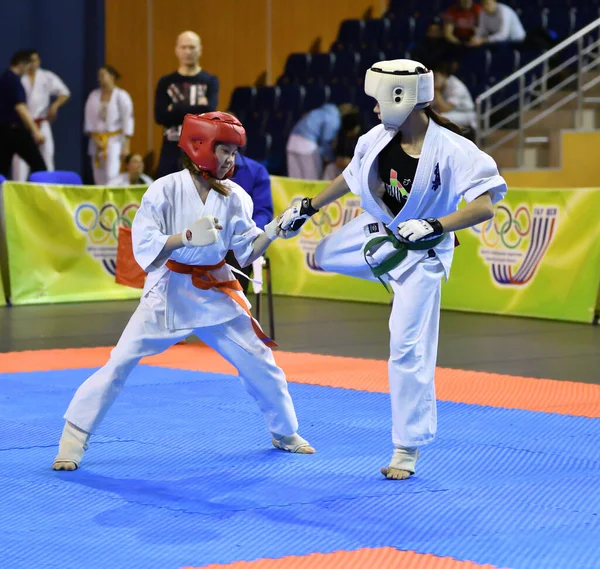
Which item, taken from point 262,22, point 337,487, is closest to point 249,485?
point 337,487

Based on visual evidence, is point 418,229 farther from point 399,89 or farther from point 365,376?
point 365,376

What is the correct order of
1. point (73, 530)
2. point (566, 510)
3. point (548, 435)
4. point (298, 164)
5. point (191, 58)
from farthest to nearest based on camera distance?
point (298, 164) → point (191, 58) → point (548, 435) → point (566, 510) → point (73, 530)

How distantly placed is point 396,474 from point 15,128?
983 centimetres

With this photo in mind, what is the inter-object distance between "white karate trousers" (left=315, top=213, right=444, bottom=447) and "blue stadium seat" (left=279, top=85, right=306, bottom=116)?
35.8 ft

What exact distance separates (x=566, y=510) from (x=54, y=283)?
306 inches

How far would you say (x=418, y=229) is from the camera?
4246 millimetres

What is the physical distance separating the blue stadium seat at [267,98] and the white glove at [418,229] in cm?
1155

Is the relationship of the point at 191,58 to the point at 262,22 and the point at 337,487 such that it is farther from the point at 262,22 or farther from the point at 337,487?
the point at 262,22

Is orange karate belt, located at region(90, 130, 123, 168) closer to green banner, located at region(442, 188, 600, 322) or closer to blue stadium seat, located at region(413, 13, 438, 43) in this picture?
blue stadium seat, located at region(413, 13, 438, 43)

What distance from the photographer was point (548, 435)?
17.4 feet

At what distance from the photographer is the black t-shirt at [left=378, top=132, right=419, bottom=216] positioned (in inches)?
177

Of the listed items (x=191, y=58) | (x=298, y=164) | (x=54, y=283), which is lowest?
(x=54, y=283)

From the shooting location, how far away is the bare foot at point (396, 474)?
442cm

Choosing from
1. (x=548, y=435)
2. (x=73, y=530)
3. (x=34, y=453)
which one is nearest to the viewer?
(x=73, y=530)
